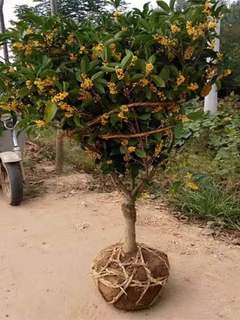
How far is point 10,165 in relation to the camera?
12.1ft

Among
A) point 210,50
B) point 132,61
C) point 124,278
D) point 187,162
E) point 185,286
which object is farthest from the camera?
point 187,162

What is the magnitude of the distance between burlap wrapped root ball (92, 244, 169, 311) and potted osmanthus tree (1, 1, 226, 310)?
1.47ft

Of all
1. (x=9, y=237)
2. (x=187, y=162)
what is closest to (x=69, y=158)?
(x=187, y=162)

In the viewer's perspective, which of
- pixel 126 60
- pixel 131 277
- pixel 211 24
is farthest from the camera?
pixel 131 277

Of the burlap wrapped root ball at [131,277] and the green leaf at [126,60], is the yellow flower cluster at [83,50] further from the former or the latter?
the burlap wrapped root ball at [131,277]

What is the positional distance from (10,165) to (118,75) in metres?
2.27

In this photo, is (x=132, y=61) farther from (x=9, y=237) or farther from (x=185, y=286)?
(x=9, y=237)

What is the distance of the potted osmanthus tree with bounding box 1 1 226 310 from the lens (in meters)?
1.67

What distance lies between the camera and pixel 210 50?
1.83m

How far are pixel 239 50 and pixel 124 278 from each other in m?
4.74

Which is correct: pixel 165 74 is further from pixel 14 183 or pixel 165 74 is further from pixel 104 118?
pixel 14 183

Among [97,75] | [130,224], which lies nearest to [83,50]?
[97,75]

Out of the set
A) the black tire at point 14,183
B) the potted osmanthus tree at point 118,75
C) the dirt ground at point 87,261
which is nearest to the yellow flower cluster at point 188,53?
the potted osmanthus tree at point 118,75

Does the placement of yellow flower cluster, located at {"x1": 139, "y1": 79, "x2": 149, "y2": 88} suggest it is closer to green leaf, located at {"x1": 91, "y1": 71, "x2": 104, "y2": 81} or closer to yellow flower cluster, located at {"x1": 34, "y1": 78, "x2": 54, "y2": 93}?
green leaf, located at {"x1": 91, "y1": 71, "x2": 104, "y2": 81}
